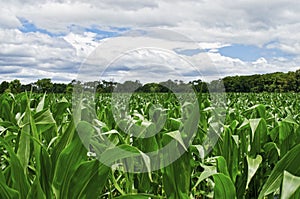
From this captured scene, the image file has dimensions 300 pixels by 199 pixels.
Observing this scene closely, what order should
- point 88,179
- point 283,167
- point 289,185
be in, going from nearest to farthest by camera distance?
point 289,185
point 88,179
point 283,167

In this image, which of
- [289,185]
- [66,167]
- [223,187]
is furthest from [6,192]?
[289,185]

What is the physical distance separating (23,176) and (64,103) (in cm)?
135

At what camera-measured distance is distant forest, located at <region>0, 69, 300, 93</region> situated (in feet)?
6.59

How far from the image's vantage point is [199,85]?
2135mm

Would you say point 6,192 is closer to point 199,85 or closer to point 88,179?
point 88,179

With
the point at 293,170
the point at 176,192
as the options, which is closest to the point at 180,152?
the point at 176,192

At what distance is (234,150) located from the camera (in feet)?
6.07

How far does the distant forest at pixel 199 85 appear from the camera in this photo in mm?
2010

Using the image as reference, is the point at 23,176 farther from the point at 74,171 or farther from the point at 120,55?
the point at 120,55

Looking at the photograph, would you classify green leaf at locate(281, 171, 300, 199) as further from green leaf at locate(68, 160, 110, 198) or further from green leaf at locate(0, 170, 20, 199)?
green leaf at locate(0, 170, 20, 199)

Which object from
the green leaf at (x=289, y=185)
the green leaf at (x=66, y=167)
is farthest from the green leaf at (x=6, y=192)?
the green leaf at (x=289, y=185)

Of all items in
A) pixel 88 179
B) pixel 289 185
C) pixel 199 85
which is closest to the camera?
pixel 289 185

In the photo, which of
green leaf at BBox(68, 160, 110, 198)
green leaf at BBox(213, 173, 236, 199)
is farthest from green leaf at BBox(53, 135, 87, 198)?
green leaf at BBox(213, 173, 236, 199)

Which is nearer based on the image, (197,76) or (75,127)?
(75,127)
